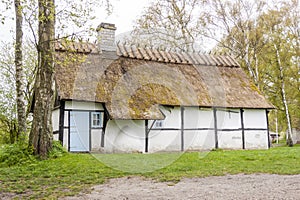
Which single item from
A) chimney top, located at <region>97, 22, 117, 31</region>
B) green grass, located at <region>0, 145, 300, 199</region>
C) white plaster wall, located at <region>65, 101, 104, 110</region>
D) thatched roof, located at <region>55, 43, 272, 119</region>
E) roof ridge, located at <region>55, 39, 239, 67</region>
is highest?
chimney top, located at <region>97, 22, 117, 31</region>

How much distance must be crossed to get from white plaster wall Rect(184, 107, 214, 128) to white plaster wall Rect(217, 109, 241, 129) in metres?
0.46

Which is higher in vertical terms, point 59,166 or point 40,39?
point 40,39

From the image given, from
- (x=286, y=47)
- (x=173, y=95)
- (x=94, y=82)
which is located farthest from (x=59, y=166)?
(x=286, y=47)

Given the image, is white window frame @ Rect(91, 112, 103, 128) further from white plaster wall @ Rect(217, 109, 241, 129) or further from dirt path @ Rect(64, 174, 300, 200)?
dirt path @ Rect(64, 174, 300, 200)

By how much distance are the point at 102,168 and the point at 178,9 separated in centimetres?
1621

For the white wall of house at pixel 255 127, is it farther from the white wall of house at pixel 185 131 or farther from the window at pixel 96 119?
the window at pixel 96 119

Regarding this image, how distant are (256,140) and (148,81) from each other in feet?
20.0

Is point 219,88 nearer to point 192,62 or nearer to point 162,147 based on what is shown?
point 192,62

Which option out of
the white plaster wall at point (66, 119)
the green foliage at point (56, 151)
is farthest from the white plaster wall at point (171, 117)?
the green foliage at point (56, 151)

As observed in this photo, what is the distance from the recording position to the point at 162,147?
560 inches

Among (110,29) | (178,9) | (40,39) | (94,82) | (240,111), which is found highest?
(178,9)

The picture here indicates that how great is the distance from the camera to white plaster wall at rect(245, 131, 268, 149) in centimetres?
1593

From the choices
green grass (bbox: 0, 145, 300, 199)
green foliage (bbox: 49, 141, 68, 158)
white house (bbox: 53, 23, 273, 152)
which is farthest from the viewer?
white house (bbox: 53, 23, 273, 152)

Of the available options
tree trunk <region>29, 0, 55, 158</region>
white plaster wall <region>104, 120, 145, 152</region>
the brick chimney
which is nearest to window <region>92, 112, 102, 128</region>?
white plaster wall <region>104, 120, 145, 152</region>
